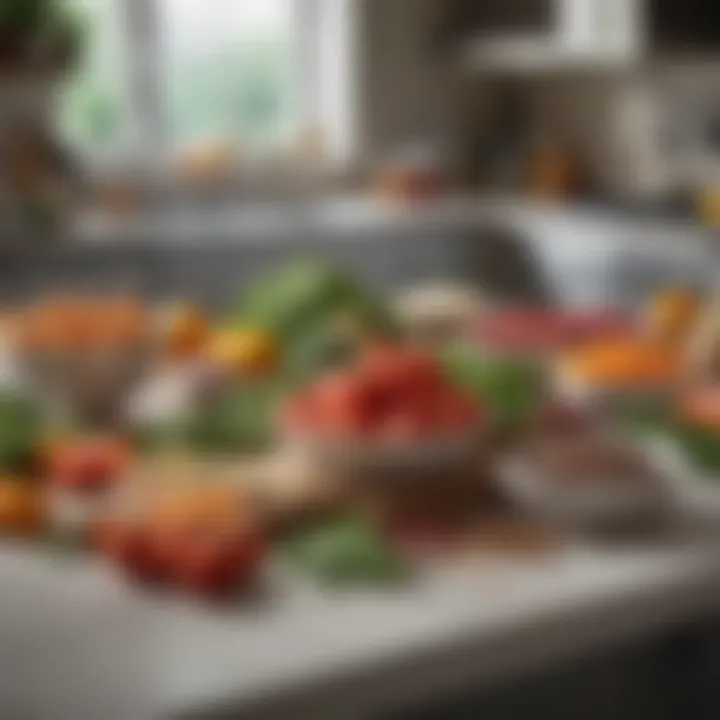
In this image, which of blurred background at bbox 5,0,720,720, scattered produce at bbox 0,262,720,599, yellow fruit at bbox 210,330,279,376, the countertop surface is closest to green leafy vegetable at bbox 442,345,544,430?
scattered produce at bbox 0,262,720,599

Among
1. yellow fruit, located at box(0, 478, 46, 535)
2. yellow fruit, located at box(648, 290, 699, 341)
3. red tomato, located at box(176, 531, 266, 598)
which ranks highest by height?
red tomato, located at box(176, 531, 266, 598)

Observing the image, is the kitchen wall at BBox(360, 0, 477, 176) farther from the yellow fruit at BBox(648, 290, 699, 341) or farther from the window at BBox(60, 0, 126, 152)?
the yellow fruit at BBox(648, 290, 699, 341)

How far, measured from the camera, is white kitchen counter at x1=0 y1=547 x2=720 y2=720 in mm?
756

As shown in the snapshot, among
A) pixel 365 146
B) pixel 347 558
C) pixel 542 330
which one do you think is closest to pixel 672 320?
pixel 542 330

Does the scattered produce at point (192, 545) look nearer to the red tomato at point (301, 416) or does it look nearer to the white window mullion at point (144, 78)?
the red tomato at point (301, 416)

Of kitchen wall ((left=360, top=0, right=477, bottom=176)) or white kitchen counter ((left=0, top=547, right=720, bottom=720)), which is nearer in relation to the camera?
white kitchen counter ((left=0, top=547, right=720, bottom=720))

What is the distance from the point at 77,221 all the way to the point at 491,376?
4.79 ft

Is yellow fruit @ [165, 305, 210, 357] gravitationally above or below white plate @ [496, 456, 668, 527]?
below

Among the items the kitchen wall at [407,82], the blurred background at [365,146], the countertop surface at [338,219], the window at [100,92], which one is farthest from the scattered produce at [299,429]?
the kitchen wall at [407,82]

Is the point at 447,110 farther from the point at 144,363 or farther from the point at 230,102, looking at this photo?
the point at 144,363

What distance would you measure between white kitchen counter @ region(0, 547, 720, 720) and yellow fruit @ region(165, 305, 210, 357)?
1.22ft

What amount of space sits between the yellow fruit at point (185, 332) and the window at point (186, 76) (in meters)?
1.34

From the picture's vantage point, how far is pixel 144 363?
4.07 ft

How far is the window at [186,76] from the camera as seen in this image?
2.88 m
